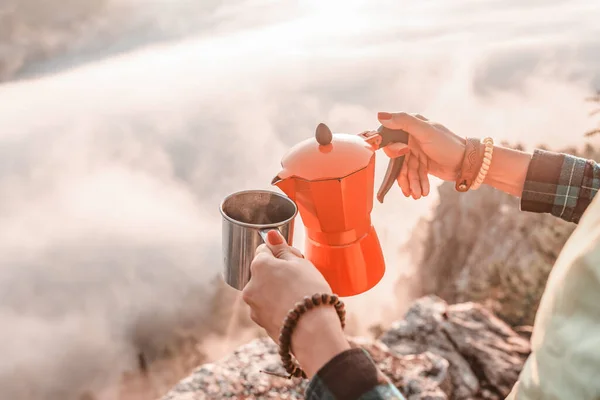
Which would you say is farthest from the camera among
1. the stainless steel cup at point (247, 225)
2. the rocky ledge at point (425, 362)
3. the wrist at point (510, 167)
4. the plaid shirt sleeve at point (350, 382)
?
the rocky ledge at point (425, 362)

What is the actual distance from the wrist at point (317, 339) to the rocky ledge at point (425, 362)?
119cm

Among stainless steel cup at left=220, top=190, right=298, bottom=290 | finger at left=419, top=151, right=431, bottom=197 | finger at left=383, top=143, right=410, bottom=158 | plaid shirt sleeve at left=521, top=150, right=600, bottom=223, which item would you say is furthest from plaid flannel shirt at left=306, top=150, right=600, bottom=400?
stainless steel cup at left=220, top=190, right=298, bottom=290

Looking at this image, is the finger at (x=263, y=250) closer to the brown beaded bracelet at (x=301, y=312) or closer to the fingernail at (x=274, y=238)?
the fingernail at (x=274, y=238)

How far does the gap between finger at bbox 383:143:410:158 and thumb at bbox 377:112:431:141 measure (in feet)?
0.19

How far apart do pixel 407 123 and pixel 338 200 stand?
0.47 metres

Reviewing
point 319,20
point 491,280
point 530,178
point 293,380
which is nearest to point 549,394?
point 530,178

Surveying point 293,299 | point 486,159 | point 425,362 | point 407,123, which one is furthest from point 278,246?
point 425,362

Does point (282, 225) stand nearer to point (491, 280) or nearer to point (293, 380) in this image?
point (293, 380)

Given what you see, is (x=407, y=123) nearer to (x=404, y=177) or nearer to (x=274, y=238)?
(x=404, y=177)

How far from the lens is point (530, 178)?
5.21 ft

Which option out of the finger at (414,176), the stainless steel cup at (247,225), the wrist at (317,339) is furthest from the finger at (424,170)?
the wrist at (317,339)

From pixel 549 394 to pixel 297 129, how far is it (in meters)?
71.1

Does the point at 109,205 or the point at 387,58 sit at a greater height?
the point at 387,58

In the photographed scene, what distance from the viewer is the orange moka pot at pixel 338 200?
3.76ft
